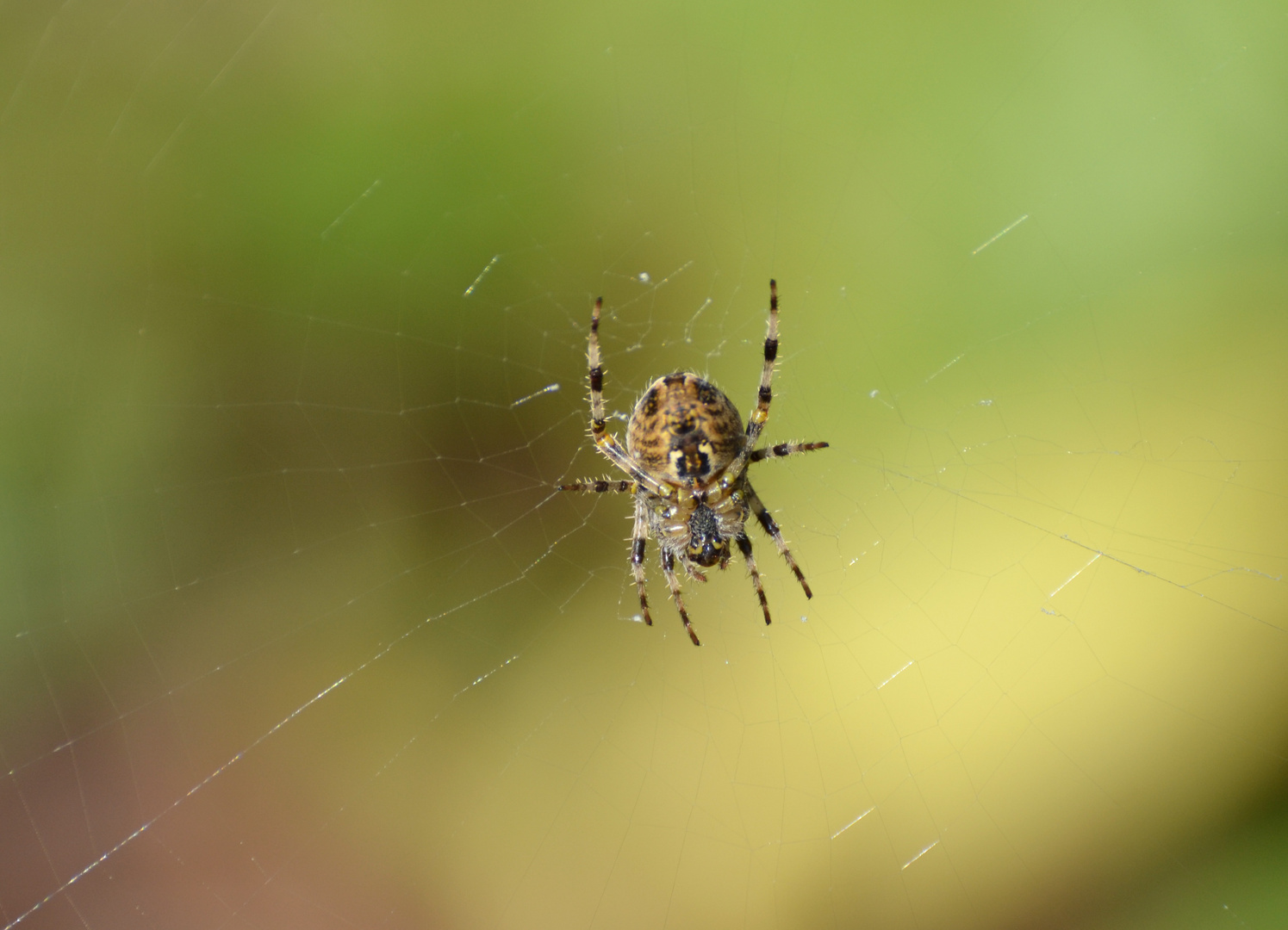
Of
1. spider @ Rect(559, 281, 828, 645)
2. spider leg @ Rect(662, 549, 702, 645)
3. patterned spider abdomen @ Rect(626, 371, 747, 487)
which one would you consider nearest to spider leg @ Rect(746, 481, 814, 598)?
spider @ Rect(559, 281, 828, 645)

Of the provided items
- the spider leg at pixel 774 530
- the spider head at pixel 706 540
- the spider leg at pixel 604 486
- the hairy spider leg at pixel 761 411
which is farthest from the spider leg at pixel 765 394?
the spider leg at pixel 604 486

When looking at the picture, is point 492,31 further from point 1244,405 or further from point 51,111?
point 1244,405

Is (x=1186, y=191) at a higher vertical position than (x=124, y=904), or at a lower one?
higher

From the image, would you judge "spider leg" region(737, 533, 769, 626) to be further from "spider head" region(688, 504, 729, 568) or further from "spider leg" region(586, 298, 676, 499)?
"spider leg" region(586, 298, 676, 499)

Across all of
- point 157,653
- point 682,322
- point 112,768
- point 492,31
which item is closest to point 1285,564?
point 682,322

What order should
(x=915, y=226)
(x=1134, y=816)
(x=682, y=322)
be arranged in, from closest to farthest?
(x=1134, y=816) < (x=915, y=226) < (x=682, y=322)

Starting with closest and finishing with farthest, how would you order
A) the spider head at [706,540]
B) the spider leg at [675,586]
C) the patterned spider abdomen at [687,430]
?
1. the patterned spider abdomen at [687,430]
2. the spider leg at [675,586]
3. the spider head at [706,540]

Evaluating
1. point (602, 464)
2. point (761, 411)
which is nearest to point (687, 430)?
point (761, 411)

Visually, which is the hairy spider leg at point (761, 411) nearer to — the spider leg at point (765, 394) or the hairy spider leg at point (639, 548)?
the spider leg at point (765, 394)
